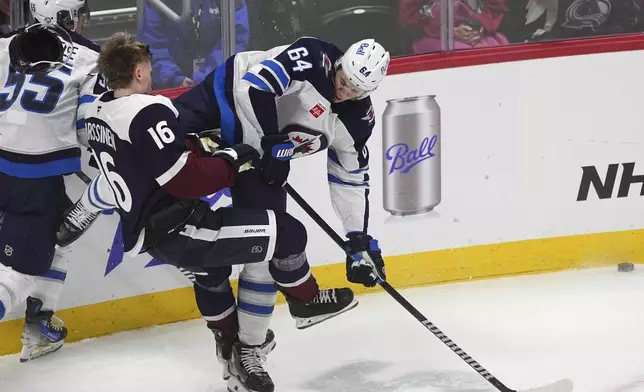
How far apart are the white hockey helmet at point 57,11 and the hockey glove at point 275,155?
3.09 feet

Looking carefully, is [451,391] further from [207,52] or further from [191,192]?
[207,52]

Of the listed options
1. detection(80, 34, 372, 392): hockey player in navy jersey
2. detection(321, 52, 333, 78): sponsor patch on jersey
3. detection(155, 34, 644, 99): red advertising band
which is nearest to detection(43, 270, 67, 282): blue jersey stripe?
detection(80, 34, 372, 392): hockey player in navy jersey

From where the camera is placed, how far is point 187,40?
3.75 metres

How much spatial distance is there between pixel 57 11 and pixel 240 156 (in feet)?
3.22

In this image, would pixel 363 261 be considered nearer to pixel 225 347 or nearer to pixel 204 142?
pixel 225 347

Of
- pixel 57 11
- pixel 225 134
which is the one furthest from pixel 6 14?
pixel 225 134

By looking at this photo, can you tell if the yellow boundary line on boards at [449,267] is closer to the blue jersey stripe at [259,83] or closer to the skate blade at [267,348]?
the skate blade at [267,348]

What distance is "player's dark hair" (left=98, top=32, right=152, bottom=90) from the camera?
260 centimetres

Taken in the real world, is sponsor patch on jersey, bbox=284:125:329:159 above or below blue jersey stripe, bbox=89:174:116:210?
above

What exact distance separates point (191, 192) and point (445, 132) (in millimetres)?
1672

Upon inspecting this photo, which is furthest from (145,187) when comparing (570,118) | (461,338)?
(570,118)

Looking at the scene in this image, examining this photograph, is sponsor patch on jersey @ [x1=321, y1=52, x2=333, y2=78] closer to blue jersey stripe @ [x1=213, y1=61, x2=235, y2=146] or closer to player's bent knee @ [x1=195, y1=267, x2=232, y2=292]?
blue jersey stripe @ [x1=213, y1=61, x2=235, y2=146]

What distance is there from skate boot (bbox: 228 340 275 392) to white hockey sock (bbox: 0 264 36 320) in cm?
74

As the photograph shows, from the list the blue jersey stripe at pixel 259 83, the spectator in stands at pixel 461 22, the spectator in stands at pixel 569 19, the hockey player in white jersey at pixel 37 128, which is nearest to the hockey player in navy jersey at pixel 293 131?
the blue jersey stripe at pixel 259 83
